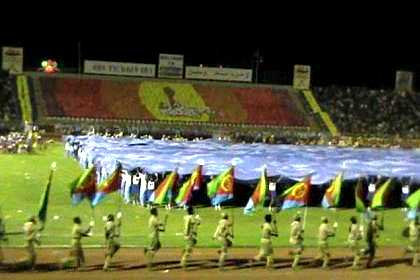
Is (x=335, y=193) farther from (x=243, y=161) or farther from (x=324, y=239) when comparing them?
(x=243, y=161)

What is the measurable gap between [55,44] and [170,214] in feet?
208

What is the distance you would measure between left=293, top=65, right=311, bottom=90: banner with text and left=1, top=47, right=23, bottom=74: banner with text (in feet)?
89.2

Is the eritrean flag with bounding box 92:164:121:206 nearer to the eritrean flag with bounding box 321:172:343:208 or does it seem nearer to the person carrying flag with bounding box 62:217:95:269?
the person carrying flag with bounding box 62:217:95:269

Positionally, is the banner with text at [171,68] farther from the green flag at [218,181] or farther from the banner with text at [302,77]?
the green flag at [218,181]

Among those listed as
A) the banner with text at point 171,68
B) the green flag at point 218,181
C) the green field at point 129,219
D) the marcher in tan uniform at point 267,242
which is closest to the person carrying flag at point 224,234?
the marcher in tan uniform at point 267,242

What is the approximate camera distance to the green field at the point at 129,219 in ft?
72.4

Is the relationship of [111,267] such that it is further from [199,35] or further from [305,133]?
[199,35]

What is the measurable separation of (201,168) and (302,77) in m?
53.1

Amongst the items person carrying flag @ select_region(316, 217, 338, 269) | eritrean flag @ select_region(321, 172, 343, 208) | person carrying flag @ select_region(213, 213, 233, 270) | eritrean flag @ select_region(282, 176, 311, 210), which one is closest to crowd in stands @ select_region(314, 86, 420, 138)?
eritrean flag @ select_region(321, 172, 343, 208)

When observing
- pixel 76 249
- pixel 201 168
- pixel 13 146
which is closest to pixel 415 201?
pixel 201 168

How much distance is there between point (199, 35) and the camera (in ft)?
283

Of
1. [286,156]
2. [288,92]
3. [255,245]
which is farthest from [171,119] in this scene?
[255,245]

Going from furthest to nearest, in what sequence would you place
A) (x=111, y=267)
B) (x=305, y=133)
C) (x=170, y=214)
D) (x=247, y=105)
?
(x=247, y=105), (x=305, y=133), (x=170, y=214), (x=111, y=267)

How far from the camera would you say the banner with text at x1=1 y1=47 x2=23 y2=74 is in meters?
71.8
